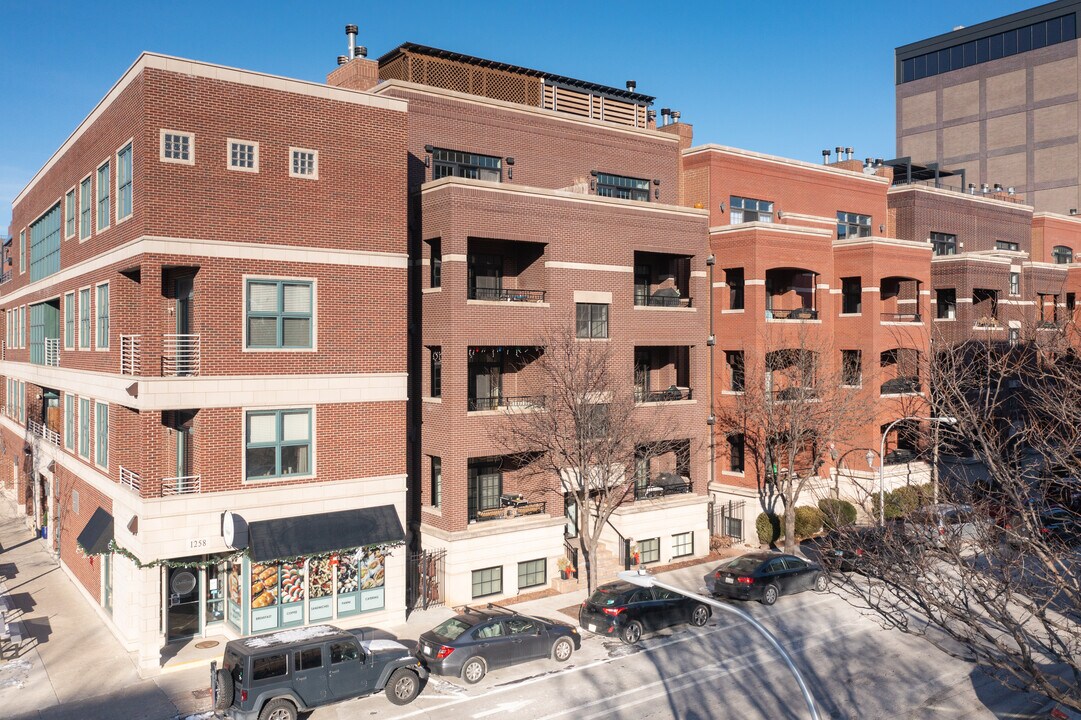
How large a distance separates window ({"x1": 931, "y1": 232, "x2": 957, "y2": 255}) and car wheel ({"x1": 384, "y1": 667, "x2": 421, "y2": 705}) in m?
40.2

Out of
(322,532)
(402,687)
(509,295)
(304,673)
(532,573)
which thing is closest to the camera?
(304,673)

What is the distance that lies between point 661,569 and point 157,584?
17.6m

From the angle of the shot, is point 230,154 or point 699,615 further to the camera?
point 699,615

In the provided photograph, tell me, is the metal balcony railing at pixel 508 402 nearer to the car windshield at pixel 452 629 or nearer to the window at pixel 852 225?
the car windshield at pixel 452 629

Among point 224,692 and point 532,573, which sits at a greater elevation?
point 224,692

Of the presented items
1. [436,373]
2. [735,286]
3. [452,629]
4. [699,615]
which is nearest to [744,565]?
[699,615]

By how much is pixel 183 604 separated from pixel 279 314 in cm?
882

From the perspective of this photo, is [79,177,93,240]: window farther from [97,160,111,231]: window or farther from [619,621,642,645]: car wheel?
[619,621,642,645]: car wheel

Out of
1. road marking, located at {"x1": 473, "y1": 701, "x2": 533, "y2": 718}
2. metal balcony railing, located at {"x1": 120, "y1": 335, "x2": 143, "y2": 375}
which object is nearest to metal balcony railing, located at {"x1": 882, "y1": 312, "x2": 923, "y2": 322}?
road marking, located at {"x1": 473, "y1": 701, "x2": 533, "y2": 718}

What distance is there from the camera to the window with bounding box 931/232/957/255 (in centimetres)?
5034

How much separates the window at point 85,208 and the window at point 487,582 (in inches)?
656

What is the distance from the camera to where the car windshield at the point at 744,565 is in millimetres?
29406

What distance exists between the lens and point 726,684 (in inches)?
891

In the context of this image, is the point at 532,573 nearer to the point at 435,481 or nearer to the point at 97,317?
the point at 435,481
